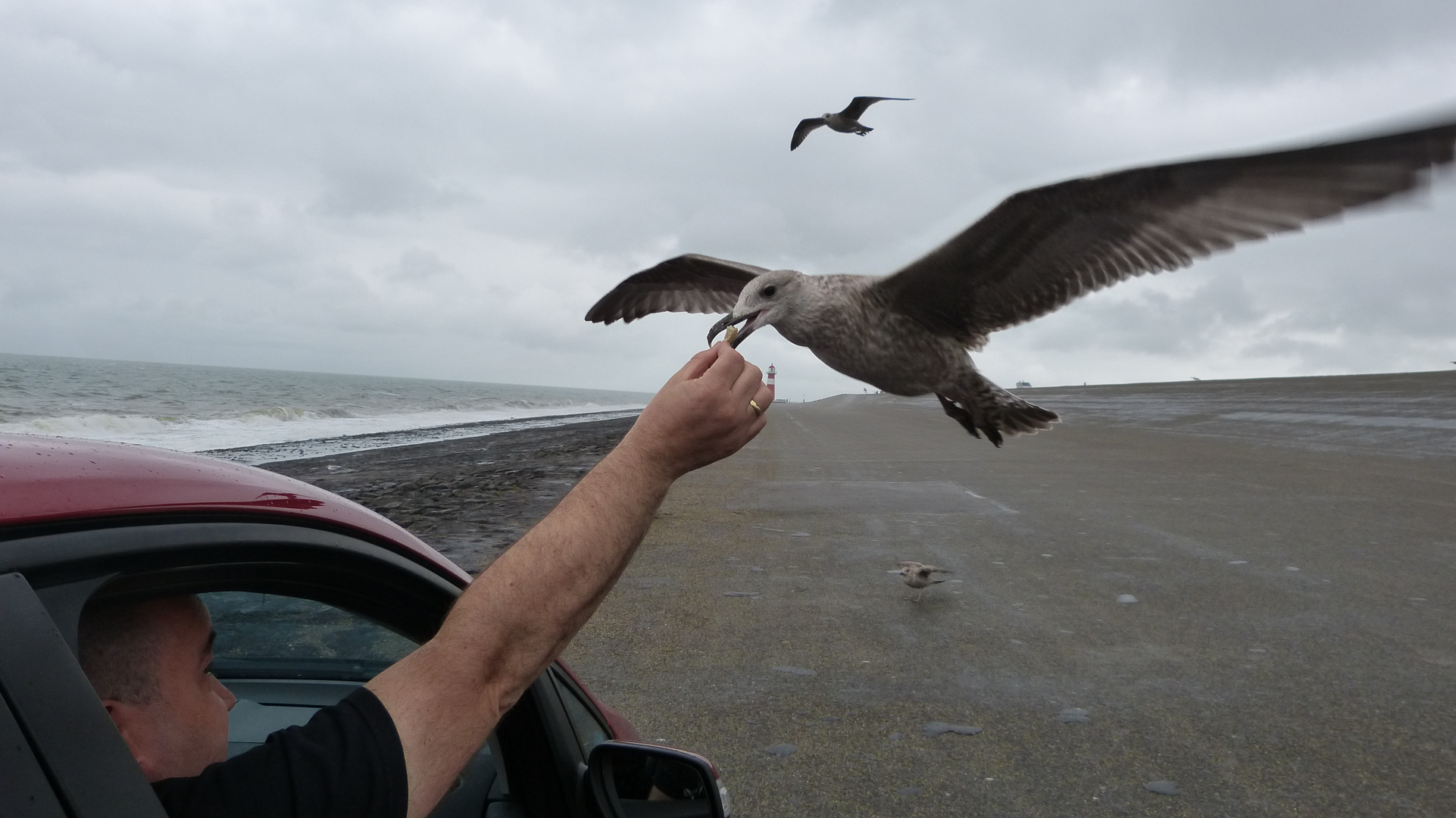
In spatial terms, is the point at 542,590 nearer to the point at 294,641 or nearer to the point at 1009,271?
the point at 294,641

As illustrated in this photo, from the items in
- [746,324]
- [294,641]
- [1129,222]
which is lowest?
[294,641]

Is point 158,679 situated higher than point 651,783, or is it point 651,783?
point 158,679

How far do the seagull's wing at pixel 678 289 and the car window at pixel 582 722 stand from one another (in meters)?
2.03

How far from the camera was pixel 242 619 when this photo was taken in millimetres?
1748

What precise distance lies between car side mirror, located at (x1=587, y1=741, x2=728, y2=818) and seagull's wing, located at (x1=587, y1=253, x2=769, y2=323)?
221 centimetres

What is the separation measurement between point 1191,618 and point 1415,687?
1253 millimetres

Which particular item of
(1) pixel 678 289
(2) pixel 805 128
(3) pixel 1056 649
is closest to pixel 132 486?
(2) pixel 805 128

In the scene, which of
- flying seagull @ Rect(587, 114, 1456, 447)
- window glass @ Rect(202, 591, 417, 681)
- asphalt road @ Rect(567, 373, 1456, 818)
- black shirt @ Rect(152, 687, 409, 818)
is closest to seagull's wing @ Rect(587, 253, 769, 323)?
flying seagull @ Rect(587, 114, 1456, 447)

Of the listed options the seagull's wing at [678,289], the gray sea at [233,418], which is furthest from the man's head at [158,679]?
the gray sea at [233,418]

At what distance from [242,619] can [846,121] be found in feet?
5.53

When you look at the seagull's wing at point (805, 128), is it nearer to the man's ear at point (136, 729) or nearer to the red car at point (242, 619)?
the red car at point (242, 619)

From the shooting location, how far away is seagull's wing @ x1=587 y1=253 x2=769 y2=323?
374 cm

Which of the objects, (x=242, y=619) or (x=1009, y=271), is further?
(x=1009, y=271)

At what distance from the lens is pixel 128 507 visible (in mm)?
975
